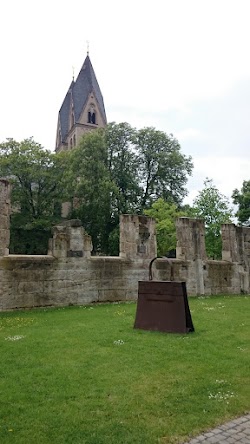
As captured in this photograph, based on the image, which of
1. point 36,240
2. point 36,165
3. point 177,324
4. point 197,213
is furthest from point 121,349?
point 36,165

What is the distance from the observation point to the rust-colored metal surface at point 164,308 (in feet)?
22.8

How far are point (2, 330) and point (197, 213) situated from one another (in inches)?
900

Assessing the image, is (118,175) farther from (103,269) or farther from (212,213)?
(103,269)

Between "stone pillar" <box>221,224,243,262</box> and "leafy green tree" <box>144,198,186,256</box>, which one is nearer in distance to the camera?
"stone pillar" <box>221,224,243,262</box>

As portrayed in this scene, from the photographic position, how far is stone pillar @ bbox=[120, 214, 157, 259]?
463 inches

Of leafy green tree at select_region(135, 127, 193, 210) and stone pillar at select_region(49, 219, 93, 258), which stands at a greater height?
leafy green tree at select_region(135, 127, 193, 210)

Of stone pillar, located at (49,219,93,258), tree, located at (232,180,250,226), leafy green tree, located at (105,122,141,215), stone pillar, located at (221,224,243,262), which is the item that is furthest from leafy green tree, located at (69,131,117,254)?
stone pillar, located at (49,219,93,258)

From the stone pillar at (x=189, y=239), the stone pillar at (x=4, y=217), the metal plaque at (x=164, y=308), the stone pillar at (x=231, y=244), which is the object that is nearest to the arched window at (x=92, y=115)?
the stone pillar at (x=231, y=244)

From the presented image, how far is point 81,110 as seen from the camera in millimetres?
62875

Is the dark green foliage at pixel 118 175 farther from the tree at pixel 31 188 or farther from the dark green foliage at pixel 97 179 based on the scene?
the tree at pixel 31 188

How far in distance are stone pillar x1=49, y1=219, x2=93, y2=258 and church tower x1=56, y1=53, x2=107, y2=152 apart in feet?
171

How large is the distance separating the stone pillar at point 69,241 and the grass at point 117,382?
3312mm

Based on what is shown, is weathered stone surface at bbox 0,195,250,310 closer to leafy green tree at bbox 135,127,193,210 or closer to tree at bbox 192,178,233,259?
tree at bbox 192,178,233,259

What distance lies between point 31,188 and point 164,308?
102 ft
